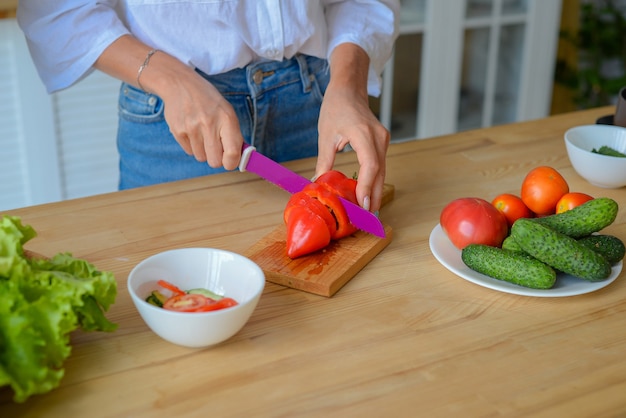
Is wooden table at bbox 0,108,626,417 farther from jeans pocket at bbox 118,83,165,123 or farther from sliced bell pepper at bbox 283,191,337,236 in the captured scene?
jeans pocket at bbox 118,83,165,123

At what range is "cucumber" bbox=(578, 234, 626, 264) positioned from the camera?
3.60ft

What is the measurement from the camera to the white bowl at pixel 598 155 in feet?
4.46

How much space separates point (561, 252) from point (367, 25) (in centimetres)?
70

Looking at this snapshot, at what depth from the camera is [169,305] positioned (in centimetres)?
92

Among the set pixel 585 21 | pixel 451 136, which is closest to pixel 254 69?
pixel 451 136

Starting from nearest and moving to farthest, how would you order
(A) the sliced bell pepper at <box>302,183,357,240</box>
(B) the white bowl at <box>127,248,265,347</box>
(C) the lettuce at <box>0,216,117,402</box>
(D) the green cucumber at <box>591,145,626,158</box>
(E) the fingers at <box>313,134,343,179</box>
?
(C) the lettuce at <box>0,216,117,402</box> → (B) the white bowl at <box>127,248,265,347</box> → (A) the sliced bell pepper at <box>302,183,357,240</box> → (E) the fingers at <box>313,134,343,179</box> → (D) the green cucumber at <box>591,145,626,158</box>

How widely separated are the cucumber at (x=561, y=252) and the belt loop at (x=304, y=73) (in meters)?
0.63

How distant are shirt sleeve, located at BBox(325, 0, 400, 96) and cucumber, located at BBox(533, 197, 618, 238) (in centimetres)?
58

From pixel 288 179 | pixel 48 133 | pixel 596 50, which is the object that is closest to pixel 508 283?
pixel 288 179

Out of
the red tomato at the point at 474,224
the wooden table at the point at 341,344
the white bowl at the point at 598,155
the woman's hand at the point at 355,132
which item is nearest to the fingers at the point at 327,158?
the woman's hand at the point at 355,132

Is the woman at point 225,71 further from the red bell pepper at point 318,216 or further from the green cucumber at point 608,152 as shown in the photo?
the green cucumber at point 608,152

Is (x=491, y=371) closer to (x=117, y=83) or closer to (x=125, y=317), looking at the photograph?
(x=125, y=317)

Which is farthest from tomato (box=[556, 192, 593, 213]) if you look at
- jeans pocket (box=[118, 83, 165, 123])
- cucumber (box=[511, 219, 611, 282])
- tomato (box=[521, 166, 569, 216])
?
jeans pocket (box=[118, 83, 165, 123])

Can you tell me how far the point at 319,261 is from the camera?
111cm
